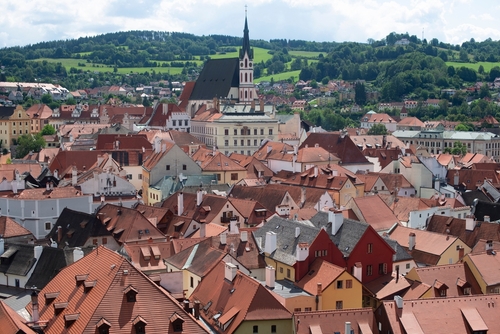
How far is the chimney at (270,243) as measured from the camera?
160 ft

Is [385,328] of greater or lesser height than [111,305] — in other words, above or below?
below

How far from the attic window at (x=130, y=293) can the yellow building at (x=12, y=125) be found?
5195 inches

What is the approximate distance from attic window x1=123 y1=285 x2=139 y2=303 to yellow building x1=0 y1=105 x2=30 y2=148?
131943mm

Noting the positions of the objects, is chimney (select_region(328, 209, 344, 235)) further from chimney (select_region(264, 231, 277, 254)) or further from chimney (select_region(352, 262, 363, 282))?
chimney (select_region(352, 262, 363, 282))

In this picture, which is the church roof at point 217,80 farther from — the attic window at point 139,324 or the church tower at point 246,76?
the attic window at point 139,324

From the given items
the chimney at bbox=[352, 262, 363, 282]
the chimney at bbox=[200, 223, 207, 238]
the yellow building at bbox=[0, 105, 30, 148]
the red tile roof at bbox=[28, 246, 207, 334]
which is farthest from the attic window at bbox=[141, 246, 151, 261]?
the yellow building at bbox=[0, 105, 30, 148]

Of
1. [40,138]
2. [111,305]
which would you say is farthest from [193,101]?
[111,305]

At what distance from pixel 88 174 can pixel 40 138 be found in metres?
61.9

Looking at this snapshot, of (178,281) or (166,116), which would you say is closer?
(178,281)

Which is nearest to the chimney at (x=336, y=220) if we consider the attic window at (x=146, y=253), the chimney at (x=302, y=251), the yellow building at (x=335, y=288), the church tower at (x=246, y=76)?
the chimney at (x=302, y=251)

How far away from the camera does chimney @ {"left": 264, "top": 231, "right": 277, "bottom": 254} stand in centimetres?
4881

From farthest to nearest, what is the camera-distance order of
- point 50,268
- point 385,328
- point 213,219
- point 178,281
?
point 213,219, point 50,268, point 178,281, point 385,328

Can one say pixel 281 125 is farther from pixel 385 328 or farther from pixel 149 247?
Answer: pixel 385 328

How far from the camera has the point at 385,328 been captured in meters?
38.8
